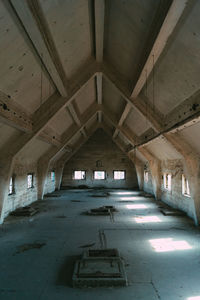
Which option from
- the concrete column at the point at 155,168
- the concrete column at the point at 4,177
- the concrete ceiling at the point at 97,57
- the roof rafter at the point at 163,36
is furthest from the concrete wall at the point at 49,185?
the roof rafter at the point at 163,36

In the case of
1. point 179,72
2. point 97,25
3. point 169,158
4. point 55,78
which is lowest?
point 169,158

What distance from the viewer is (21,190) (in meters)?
10.0

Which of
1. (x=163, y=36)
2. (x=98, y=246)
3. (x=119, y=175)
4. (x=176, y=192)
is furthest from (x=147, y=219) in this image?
(x=119, y=175)

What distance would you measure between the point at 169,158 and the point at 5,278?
8794mm

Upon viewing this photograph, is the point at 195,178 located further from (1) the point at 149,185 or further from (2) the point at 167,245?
(1) the point at 149,185

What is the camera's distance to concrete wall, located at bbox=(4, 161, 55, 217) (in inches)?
347

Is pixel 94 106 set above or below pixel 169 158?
above

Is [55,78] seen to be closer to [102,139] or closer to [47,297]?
[47,297]

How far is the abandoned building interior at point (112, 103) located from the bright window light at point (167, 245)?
0.02 m

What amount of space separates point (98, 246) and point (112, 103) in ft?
22.7

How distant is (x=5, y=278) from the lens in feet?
12.3

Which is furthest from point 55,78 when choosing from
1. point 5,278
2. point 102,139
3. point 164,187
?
point 102,139

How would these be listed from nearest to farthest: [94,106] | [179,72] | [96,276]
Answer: [96,276] → [179,72] → [94,106]

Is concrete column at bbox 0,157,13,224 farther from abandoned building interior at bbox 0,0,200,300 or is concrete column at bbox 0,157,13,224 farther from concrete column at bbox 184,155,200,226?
concrete column at bbox 184,155,200,226
